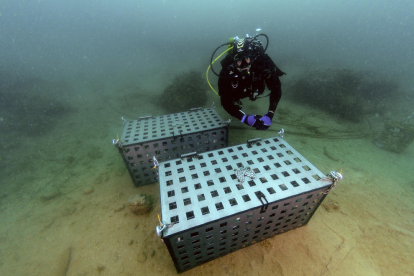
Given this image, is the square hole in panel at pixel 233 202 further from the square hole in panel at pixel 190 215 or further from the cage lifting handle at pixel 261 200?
the square hole in panel at pixel 190 215

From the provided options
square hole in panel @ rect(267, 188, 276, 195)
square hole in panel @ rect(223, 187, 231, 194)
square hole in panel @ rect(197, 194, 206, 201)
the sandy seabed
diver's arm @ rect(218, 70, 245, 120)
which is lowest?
the sandy seabed

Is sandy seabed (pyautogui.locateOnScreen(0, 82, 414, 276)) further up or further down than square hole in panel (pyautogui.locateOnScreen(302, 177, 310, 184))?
further down

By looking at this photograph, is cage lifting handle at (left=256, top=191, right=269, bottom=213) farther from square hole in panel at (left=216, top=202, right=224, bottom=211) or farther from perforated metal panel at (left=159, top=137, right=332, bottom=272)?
square hole in panel at (left=216, top=202, right=224, bottom=211)

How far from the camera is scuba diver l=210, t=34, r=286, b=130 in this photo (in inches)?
149

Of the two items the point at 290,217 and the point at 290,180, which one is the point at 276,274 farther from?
the point at 290,180

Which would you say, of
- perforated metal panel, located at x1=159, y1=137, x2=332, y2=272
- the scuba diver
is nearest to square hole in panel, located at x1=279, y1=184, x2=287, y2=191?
perforated metal panel, located at x1=159, y1=137, x2=332, y2=272

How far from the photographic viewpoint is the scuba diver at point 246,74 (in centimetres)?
378

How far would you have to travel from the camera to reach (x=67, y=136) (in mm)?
9031

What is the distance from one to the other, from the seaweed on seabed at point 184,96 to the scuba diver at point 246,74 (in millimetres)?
7586

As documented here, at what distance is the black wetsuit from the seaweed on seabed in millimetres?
7555

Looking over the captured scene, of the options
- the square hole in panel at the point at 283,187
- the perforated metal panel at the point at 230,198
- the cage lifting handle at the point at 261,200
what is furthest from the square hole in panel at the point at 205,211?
the square hole in panel at the point at 283,187

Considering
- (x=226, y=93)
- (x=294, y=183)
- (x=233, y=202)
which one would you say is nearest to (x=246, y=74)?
(x=226, y=93)

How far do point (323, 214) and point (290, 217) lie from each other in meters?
1.85

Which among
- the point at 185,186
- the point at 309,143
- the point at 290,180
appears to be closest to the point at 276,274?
the point at 290,180
